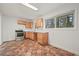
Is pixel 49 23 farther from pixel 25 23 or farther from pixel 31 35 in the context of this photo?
pixel 25 23

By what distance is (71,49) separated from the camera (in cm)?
312

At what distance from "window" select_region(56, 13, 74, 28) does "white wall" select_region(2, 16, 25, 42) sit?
3336mm

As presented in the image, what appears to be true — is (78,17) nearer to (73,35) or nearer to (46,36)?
(73,35)

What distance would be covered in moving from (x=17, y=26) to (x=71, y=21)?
13.8ft

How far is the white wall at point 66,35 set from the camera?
9.42 ft

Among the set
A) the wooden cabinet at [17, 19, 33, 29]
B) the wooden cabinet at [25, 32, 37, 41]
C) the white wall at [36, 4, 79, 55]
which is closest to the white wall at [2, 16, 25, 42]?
the wooden cabinet at [17, 19, 33, 29]

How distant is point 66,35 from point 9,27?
4054mm

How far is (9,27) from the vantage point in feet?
18.5

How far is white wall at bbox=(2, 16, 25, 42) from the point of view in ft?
A: 17.3

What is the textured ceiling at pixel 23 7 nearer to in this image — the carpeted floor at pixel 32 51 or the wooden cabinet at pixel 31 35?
the carpeted floor at pixel 32 51

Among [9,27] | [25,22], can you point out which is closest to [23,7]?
[9,27]

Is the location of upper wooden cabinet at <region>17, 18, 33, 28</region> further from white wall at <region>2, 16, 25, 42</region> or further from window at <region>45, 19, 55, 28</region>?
window at <region>45, 19, 55, 28</region>

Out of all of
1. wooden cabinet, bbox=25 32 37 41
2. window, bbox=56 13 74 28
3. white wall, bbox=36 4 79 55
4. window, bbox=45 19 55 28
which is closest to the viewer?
white wall, bbox=36 4 79 55

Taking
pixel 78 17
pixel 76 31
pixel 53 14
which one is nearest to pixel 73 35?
pixel 76 31
